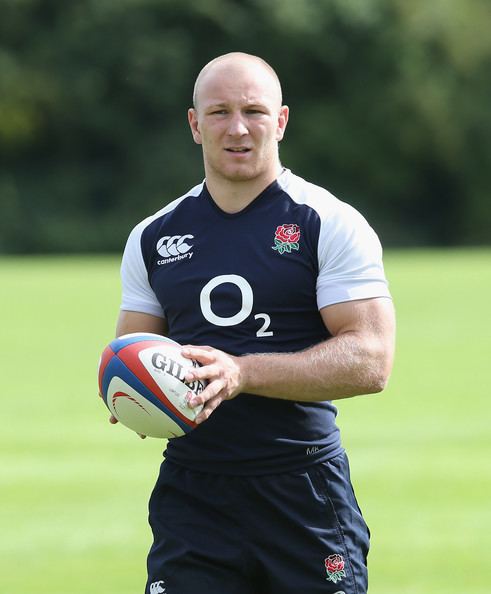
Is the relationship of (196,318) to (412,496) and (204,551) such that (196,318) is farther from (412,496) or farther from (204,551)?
(412,496)

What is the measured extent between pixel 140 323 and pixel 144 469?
553 centimetres

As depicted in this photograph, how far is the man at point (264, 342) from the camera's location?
4.33m

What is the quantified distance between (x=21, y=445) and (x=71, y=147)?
43067mm

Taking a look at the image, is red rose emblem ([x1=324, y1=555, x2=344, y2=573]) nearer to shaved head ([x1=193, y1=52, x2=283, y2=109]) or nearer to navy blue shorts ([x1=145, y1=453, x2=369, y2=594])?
navy blue shorts ([x1=145, y1=453, x2=369, y2=594])

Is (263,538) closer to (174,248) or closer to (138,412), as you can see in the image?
(138,412)

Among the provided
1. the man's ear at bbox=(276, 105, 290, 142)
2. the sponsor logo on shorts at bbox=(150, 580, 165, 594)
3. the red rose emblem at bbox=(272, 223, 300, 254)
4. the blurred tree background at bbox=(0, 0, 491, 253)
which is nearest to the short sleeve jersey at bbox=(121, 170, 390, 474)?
the red rose emblem at bbox=(272, 223, 300, 254)

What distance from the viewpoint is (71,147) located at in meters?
53.4

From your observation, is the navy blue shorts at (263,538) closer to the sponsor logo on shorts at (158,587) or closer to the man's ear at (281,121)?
the sponsor logo on shorts at (158,587)

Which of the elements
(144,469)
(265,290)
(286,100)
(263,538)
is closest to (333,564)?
(263,538)

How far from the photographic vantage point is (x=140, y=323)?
479 centimetres

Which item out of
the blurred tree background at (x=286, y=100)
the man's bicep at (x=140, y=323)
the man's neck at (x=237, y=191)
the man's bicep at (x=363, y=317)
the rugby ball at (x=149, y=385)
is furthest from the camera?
the blurred tree background at (x=286, y=100)

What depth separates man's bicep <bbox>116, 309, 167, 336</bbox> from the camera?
15.7 ft

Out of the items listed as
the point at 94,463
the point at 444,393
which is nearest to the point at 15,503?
the point at 94,463

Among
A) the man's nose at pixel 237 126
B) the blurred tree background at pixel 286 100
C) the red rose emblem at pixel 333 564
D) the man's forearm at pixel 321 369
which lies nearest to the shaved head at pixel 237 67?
the man's nose at pixel 237 126
